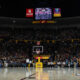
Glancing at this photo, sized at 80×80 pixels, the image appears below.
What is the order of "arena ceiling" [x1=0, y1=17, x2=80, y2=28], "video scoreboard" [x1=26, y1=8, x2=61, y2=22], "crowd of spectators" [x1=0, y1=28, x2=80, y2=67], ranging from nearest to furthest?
"video scoreboard" [x1=26, y1=8, x2=61, y2=22] < "crowd of spectators" [x1=0, y1=28, x2=80, y2=67] < "arena ceiling" [x1=0, y1=17, x2=80, y2=28]

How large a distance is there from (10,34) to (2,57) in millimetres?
6616

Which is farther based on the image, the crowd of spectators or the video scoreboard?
the crowd of spectators

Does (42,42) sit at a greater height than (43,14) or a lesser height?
lesser

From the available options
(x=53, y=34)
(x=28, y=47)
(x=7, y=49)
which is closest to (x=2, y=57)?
(x=7, y=49)

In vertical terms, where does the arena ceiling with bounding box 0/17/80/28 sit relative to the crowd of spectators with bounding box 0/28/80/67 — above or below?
above

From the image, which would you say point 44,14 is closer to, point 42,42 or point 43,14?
point 43,14

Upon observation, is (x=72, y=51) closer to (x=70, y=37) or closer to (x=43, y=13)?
(x=70, y=37)

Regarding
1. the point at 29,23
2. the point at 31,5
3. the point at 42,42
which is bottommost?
the point at 42,42

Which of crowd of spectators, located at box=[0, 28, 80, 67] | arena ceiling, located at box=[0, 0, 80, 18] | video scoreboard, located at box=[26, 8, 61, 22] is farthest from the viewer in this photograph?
crowd of spectators, located at box=[0, 28, 80, 67]

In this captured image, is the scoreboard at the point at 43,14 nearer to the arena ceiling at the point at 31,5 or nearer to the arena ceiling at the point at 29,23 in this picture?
the arena ceiling at the point at 31,5

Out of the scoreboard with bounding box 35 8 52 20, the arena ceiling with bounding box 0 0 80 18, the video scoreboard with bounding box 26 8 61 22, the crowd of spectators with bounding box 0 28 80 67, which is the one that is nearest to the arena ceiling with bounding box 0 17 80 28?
the crowd of spectators with bounding box 0 28 80 67

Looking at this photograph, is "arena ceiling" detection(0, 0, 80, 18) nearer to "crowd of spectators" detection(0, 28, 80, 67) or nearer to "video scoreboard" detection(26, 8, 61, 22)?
"crowd of spectators" detection(0, 28, 80, 67)

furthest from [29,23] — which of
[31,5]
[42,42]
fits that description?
[31,5]

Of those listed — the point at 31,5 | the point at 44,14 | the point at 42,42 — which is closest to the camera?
the point at 44,14
